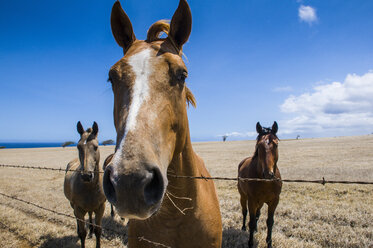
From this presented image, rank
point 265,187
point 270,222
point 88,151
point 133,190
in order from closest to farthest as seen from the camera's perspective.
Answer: point 133,190, point 270,222, point 265,187, point 88,151

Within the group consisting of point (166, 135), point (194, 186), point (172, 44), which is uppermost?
point (172, 44)

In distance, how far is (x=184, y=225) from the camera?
2066 mm

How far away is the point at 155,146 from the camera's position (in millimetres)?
1371

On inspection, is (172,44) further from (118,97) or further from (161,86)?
(118,97)

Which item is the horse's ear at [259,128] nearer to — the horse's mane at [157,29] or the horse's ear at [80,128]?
the horse's mane at [157,29]

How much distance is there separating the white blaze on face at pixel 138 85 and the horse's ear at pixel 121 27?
620mm

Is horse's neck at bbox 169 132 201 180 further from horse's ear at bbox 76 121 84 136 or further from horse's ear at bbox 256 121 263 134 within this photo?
horse's ear at bbox 76 121 84 136

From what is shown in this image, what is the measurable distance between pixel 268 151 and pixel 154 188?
15.0ft

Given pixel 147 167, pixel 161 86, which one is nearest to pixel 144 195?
pixel 147 167

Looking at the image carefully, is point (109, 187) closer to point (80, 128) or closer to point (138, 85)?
point (138, 85)

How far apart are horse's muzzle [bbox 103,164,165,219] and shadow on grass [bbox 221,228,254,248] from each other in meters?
4.63

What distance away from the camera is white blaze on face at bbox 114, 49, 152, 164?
1340mm

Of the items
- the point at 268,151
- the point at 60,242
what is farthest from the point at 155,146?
the point at 60,242

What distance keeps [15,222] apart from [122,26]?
737 cm
